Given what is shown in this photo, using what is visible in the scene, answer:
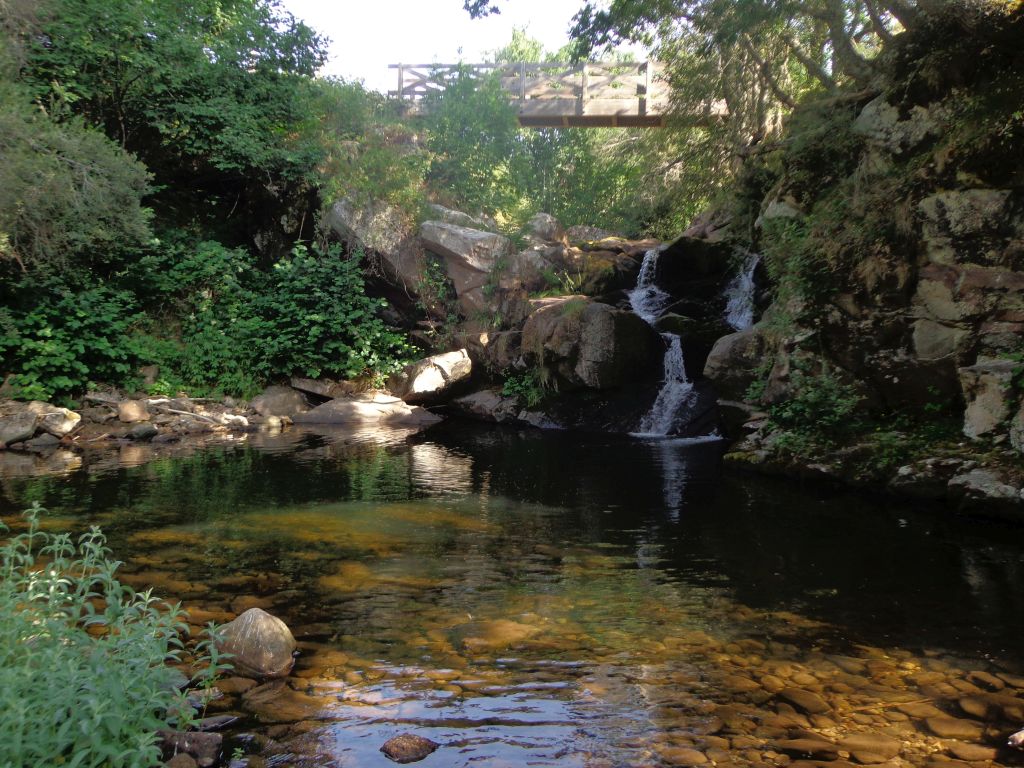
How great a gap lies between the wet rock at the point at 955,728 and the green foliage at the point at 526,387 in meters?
12.9

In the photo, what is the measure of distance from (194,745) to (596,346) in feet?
42.2

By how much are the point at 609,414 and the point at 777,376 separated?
4.88m

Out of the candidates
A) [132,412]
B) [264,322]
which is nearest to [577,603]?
[132,412]

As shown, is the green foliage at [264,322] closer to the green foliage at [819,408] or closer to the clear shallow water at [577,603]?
the clear shallow water at [577,603]

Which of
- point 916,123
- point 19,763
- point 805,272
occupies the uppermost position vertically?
point 916,123

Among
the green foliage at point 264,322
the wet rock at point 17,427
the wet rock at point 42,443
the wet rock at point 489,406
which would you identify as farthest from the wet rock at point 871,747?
the green foliage at point 264,322

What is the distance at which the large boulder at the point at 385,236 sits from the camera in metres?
19.3

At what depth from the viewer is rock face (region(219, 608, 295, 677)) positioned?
4375 millimetres

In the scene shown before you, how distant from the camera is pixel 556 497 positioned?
31.0ft

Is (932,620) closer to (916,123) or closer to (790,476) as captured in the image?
(790,476)

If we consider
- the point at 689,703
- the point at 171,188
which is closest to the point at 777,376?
the point at 689,703

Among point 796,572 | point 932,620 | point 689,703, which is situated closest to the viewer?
point 689,703

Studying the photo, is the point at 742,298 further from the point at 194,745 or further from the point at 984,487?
the point at 194,745

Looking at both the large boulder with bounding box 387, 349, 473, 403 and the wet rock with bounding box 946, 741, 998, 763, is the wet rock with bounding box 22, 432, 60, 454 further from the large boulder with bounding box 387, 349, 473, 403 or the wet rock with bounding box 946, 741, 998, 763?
the wet rock with bounding box 946, 741, 998, 763
